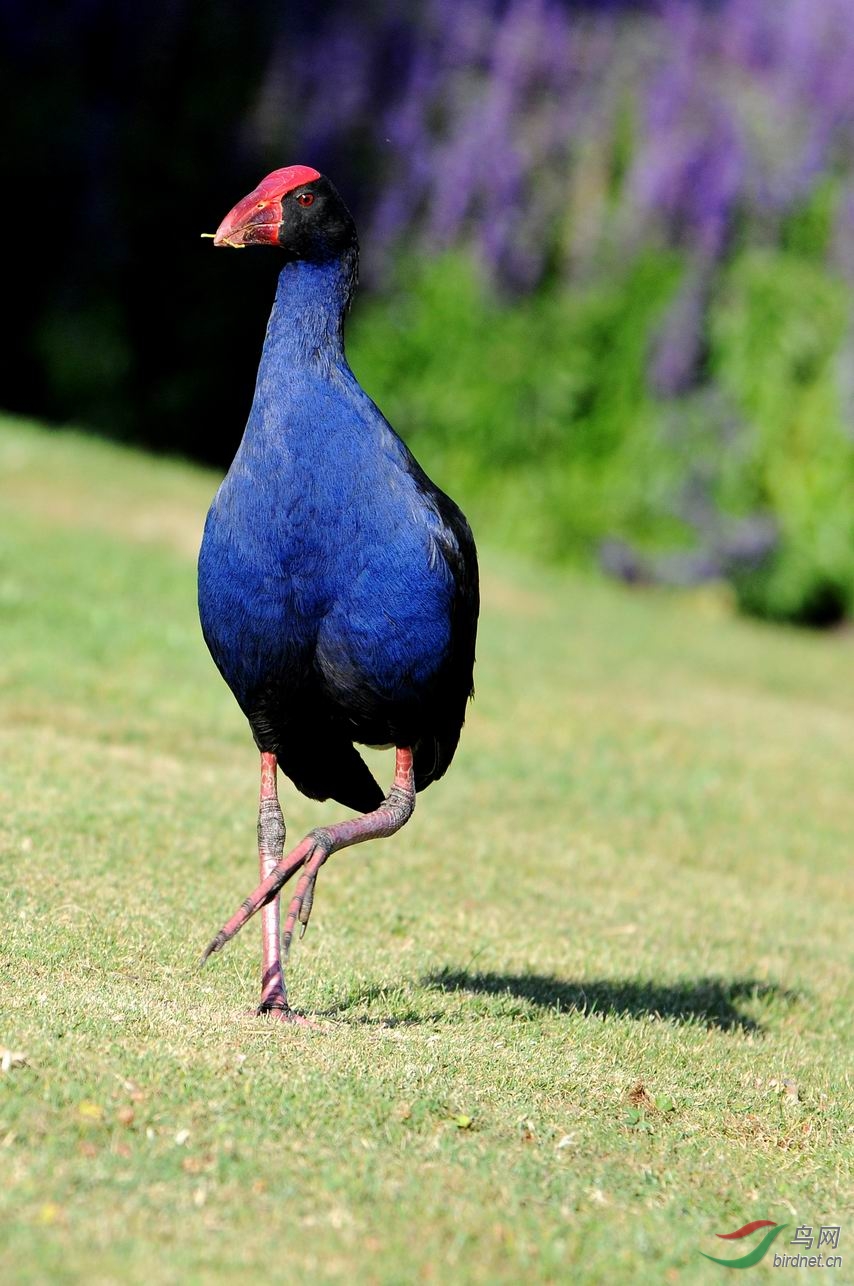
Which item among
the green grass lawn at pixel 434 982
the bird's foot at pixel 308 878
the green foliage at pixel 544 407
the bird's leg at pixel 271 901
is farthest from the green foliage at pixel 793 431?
the bird's foot at pixel 308 878

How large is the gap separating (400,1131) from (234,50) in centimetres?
1501

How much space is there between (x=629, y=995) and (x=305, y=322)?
2.59 m

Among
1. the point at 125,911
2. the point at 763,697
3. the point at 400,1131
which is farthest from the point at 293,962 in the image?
the point at 763,697

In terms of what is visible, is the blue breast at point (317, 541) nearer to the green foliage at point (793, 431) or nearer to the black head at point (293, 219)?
the black head at point (293, 219)

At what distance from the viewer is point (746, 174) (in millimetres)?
15680

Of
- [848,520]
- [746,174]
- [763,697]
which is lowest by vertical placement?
[763,697]

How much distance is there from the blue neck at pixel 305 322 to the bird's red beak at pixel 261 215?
0.13 metres

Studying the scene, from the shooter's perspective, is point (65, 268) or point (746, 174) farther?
point (65, 268)

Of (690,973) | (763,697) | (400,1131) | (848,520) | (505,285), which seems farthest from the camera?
(505,285)

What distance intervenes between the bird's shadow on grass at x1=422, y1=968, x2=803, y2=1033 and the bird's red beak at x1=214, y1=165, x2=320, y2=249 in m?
2.37

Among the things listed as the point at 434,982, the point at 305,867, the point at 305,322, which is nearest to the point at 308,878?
the point at 305,867

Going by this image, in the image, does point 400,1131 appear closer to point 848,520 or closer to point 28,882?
point 28,882

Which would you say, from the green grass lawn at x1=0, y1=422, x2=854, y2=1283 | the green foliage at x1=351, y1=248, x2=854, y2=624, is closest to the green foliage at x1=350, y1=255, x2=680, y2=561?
the green foliage at x1=351, y1=248, x2=854, y2=624

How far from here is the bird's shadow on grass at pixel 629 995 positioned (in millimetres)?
5750
